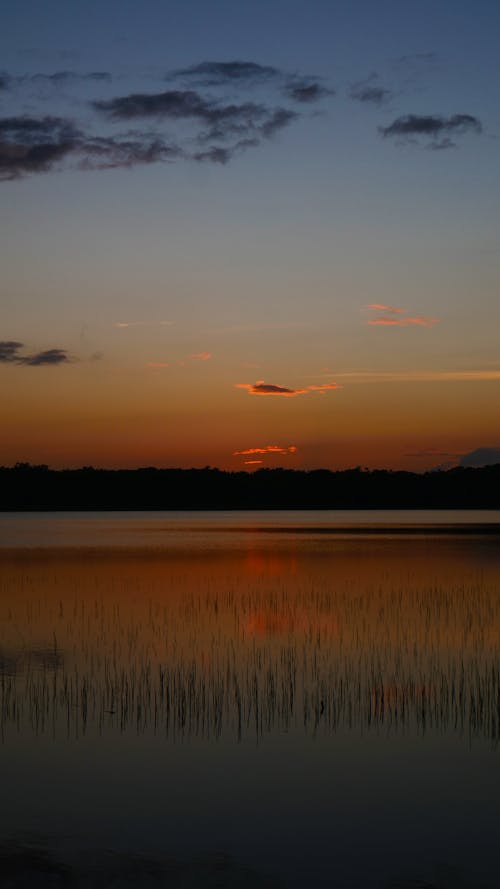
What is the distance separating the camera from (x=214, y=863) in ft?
31.8

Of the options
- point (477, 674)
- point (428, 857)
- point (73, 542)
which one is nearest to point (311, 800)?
point (428, 857)

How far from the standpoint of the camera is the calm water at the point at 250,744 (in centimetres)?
984

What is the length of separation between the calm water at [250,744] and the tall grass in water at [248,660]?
7cm

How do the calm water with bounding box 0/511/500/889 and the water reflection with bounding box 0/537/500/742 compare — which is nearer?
the calm water with bounding box 0/511/500/889

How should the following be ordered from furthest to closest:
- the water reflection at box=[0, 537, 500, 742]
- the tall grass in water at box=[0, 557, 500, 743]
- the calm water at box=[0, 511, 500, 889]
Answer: the water reflection at box=[0, 537, 500, 742] → the tall grass in water at box=[0, 557, 500, 743] → the calm water at box=[0, 511, 500, 889]

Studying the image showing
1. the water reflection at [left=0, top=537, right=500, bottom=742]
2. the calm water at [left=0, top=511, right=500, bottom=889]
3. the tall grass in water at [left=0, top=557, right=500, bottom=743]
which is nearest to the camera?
the calm water at [left=0, top=511, right=500, bottom=889]

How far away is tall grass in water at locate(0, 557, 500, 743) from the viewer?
50.3 ft

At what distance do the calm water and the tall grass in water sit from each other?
7 cm

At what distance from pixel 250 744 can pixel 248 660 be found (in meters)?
6.34

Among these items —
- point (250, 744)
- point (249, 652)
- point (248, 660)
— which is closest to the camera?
point (250, 744)

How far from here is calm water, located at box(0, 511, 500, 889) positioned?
9.84m

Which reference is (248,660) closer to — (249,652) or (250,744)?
(249,652)

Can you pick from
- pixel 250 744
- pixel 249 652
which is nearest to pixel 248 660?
pixel 249 652

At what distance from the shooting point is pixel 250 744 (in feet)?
45.9
